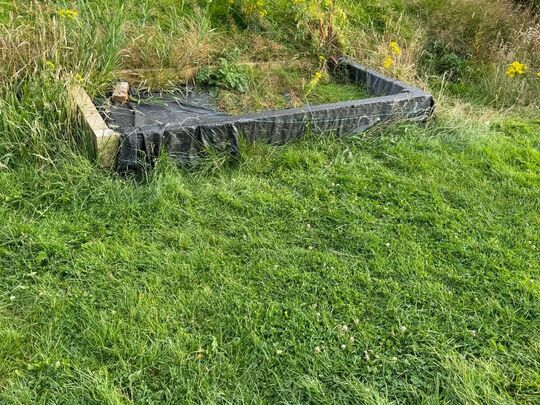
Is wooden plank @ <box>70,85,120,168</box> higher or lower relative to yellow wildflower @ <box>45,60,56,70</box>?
lower

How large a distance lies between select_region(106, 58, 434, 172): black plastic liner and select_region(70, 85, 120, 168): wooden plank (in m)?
0.05

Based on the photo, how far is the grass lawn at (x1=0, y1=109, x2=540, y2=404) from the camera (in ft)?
6.66

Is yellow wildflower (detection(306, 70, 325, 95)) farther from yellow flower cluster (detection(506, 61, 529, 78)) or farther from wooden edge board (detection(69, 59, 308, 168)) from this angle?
yellow flower cluster (detection(506, 61, 529, 78))

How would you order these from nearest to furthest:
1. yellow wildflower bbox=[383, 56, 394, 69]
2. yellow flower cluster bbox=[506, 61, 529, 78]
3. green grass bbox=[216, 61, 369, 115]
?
green grass bbox=[216, 61, 369, 115]
yellow wildflower bbox=[383, 56, 394, 69]
yellow flower cluster bbox=[506, 61, 529, 78]

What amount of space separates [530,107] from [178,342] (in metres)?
4.49

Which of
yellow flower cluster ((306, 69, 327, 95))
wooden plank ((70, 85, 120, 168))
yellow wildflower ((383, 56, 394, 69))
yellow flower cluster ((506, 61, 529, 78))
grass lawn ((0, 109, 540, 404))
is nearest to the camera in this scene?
grass lawn ((0, 109, 540, 404))

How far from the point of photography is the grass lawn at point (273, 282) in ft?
6.66

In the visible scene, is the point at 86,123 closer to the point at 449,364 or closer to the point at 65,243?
the point at 65,243

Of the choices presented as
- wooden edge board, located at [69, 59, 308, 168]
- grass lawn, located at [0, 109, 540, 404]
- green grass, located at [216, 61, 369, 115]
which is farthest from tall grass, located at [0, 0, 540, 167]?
grass lawn, located at [0, 109, 540, 404]

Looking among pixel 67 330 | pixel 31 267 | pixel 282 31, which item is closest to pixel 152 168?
pixel 31 267

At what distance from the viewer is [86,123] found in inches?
130

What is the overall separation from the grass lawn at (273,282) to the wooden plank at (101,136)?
4.2 inches

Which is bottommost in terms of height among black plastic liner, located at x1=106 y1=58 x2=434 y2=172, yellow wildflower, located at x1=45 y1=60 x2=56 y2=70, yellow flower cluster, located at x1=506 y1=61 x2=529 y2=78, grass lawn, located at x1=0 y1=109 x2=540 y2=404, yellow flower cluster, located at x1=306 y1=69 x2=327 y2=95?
grass lawn, located at x1=0 y1=109 x2=540 y2=404

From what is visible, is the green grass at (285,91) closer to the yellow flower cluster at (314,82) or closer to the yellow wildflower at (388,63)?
the yellow flower cluster at (314,82)
